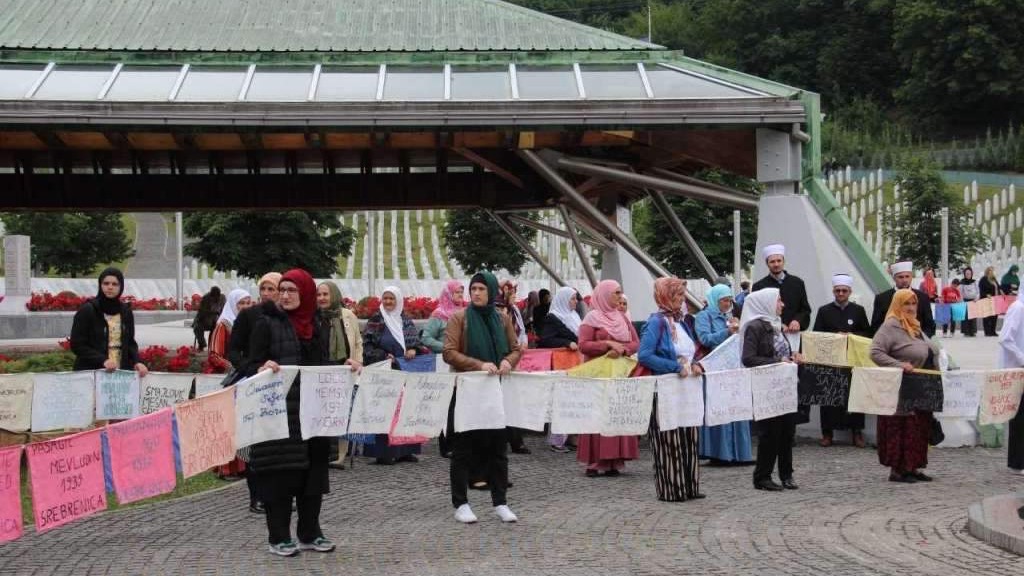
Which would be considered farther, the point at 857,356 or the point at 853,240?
the point at 853,240

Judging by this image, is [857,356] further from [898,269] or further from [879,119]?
[879,119]

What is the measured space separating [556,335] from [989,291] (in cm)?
2684

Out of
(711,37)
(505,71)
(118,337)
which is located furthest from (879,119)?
A: (118,337)

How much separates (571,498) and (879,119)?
110m

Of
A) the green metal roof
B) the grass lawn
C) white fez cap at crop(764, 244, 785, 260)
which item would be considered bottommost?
the grass lawn

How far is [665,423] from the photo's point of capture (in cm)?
1202

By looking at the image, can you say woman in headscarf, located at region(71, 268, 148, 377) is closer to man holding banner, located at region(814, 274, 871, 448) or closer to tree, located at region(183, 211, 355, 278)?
man holding banner, located at region(814, 274, 871, 448)

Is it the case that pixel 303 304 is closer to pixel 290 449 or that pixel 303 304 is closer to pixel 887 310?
pixel 290 449

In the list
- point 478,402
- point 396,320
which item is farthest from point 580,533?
point 396,320

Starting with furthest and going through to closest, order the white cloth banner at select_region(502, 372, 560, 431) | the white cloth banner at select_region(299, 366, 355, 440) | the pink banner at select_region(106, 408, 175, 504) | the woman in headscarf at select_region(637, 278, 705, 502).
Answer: the woman in headscarf at select_region(637, 278, 705, 502)
the white cloth banner at select_region(502, 372, 560, 431)
the white cloth banner at select_region(299, 366, 355, 440)
the pink banner at select_region(106, 408, 175, 504)

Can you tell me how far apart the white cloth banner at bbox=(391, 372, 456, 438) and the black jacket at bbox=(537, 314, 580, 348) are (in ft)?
18.9

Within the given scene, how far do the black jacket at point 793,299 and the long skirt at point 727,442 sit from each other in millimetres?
1351

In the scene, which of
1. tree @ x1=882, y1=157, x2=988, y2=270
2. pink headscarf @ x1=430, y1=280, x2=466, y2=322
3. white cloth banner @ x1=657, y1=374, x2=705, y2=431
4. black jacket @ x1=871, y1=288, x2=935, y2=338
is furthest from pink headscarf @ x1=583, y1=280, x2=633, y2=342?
tree @ x1=882, y1=157, x2=988, y2=270

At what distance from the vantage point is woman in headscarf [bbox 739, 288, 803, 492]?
1237cm
